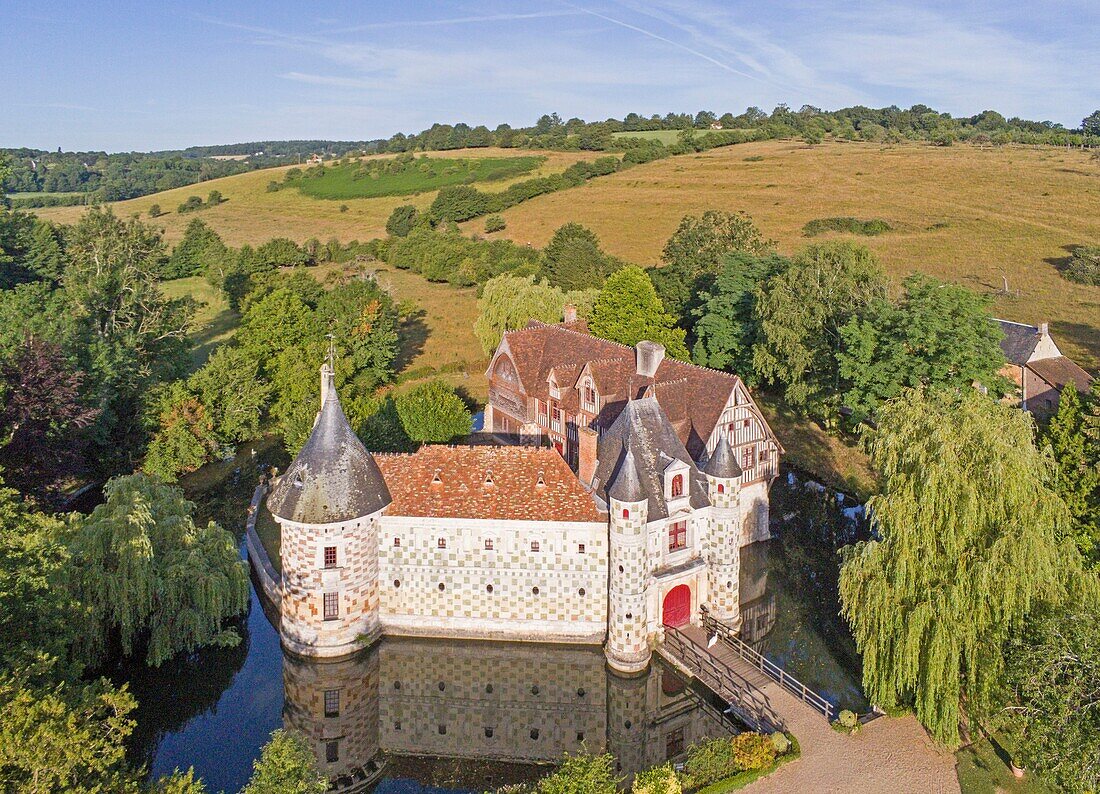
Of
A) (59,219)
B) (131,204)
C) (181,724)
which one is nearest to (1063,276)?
(181,724)

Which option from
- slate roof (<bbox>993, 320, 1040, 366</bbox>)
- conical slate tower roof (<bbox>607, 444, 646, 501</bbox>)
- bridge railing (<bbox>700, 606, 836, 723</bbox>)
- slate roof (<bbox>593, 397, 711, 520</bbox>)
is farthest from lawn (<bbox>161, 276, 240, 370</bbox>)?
slate roof (<bbox>993, 320, 1040, 366</bbox>)

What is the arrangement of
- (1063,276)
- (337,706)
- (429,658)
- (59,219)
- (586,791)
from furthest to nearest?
(59,219) → (1063,276) → (429,658) → (337,706) → (586,791)

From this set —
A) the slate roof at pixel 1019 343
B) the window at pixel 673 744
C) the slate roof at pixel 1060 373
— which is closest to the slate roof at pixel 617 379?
the window at pixel 673 744

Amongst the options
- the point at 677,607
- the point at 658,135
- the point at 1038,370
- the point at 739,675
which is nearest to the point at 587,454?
the point at 677,607

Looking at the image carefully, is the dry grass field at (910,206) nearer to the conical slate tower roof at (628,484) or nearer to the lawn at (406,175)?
the lawn at (406,175)

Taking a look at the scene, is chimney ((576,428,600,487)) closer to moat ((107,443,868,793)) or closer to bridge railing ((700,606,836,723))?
moat ((107,443,868,793))

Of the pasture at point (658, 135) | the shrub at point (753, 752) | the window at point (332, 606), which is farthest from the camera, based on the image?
the pasture at point (658, 135)

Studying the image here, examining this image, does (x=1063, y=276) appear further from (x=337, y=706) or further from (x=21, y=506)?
(x=21, y=506)
